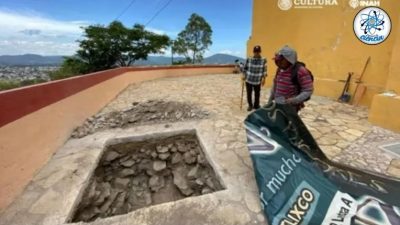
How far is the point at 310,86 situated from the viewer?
2717mm

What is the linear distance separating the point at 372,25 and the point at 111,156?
6.83 meters

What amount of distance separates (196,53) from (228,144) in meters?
19.9

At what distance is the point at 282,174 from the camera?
95.0 inches

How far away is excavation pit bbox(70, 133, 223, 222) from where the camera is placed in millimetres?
3391

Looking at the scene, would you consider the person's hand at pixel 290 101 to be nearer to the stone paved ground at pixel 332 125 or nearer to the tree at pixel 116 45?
the stone paved ground at pixel 332 125

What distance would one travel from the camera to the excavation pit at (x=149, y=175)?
339 cm

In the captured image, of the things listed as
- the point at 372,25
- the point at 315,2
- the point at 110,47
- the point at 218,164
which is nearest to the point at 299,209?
the point at 218,164

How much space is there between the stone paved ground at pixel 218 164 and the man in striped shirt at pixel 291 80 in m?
1.03

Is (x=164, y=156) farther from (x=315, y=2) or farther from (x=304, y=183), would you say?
(x=315, y=2)

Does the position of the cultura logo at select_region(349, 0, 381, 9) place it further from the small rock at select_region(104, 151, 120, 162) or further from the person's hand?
the small rock at select_region(104, 151, 120, 162)

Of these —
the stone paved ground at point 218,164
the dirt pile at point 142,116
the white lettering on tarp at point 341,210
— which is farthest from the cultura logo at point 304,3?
the white lettering on tarp at point 341,210

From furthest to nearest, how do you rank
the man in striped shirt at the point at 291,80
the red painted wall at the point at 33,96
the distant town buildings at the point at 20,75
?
1. the distant town buildings at the point at 20,75
2. the man in striped shirt at the point at 291,80
3. the red painted wall at the point at 33,96

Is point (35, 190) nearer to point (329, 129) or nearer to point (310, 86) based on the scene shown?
point (310, 86)

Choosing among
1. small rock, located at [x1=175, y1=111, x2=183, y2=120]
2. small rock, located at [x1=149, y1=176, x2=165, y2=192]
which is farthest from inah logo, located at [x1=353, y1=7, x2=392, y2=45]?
small rock, located at [x1=149, y1=176, x2=165, y2=192]
